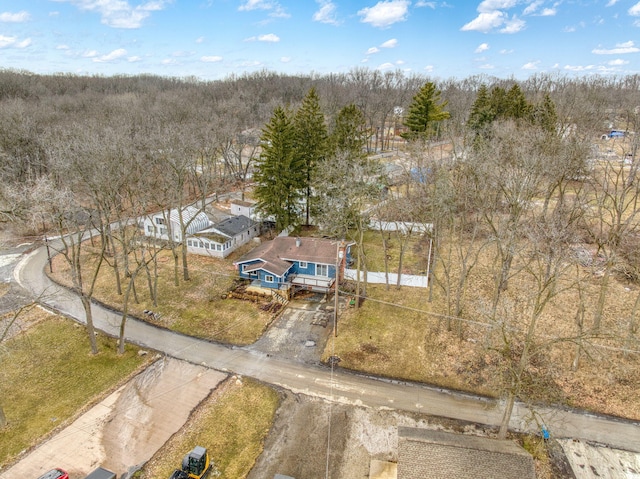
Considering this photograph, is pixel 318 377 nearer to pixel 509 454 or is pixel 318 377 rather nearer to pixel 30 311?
pixel 509 454

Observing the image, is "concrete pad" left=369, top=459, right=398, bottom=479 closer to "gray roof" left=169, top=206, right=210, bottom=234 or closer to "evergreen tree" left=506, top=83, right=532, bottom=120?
"gray roof" left=169, top=206, right=210, bottom=234

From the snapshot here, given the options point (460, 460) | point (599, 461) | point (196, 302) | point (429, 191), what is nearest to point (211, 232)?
point (196, 302)

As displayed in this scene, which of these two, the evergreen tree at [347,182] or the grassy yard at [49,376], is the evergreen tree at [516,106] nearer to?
the evergreen tree at [347,182]

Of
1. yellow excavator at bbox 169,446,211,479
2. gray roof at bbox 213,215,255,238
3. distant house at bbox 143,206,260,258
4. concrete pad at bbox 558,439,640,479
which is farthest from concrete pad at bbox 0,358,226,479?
gray roof at bbox 213,215,255,238

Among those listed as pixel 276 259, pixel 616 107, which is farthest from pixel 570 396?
pixel 616 107

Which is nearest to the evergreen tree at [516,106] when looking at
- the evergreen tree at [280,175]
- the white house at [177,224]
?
the evergreen tree at [280,175]

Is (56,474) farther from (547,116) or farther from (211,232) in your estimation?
(547,116)
